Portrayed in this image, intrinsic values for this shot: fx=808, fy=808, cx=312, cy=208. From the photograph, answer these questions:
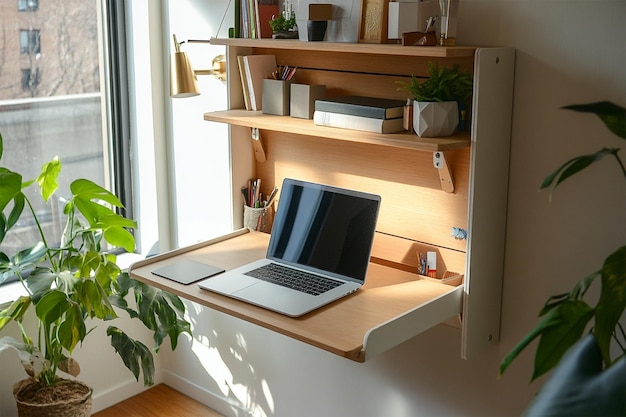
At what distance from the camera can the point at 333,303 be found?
2.23 meters

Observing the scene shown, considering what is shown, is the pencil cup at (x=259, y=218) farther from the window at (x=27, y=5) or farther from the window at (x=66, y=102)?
the window at (x=27, y=5)

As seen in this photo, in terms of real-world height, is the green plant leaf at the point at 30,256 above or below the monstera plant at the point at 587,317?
below

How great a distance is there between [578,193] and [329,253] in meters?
0.74

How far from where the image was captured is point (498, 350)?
2.32m

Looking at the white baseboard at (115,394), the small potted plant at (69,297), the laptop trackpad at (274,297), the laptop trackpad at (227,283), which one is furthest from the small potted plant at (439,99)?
the white baseboard at (115,394)

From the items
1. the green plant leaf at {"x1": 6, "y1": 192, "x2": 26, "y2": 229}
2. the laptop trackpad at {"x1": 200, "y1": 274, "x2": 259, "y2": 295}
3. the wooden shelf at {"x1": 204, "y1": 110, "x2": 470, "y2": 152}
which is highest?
the wooden shelf at {"x1": 204, "y1": 110, "x2": 470, "y2": 152}

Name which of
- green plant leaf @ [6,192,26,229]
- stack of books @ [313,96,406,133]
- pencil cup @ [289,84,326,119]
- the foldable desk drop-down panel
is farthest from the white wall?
green plant leaf @ [6,192,26,229]

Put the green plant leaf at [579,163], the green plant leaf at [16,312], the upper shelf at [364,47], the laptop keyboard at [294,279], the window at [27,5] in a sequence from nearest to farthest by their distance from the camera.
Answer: the green plant leaf at [579,163] → the upper shelf at [364,47] → the laptop keyboard at [294,279] → the green plant leaf at [16,312] → the window at [27,5]

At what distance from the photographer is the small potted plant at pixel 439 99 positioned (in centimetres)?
212

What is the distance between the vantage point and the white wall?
2010mm

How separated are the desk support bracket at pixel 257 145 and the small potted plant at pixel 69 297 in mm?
483

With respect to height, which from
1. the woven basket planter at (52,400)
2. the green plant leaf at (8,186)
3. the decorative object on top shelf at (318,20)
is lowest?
the woven basket planter at (52,400)

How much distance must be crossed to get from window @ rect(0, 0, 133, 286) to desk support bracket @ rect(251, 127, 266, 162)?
759mm

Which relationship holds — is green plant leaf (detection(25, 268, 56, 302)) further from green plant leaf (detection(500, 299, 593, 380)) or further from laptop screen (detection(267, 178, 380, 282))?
green plant leaf (detection(500, 299, 593, 380))
